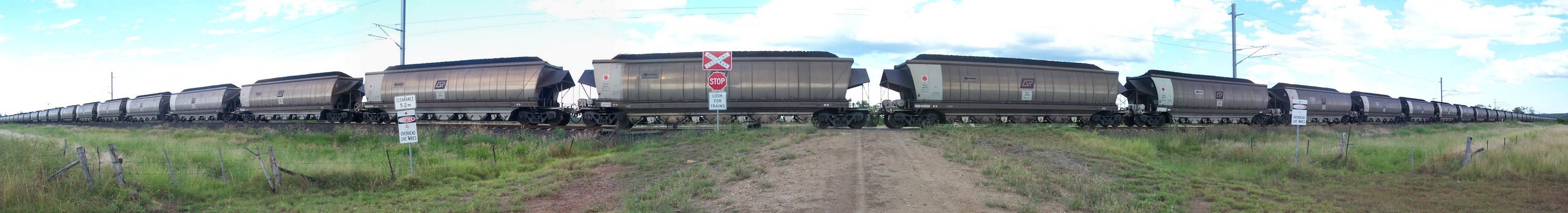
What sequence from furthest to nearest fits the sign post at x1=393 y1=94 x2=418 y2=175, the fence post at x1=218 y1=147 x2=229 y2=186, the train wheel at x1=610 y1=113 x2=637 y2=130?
the train wheel at x1=610 y1=113 x2=637 y2=130 → the sign post at x1=393 y1=94 x2=418 y2=175 → the fence post at x1=218 y1=147 x2=229 y2=186

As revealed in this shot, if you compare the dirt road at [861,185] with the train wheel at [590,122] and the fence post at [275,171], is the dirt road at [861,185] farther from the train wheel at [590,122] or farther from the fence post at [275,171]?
the train wheel at [590,122]

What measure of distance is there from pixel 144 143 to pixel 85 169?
45.8ft

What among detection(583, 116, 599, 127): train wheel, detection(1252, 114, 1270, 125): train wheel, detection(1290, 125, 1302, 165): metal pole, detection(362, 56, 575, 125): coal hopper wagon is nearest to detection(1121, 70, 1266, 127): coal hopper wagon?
detection(1252, 114, 1270, 125): train wheel

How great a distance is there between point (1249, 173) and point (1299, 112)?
259 centimetres

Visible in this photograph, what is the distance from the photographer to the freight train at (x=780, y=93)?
72.1 ft

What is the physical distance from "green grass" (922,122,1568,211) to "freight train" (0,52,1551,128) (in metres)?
4.21

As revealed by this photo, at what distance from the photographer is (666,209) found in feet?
25.4

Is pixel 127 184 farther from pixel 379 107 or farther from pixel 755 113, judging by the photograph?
pixel 379 107

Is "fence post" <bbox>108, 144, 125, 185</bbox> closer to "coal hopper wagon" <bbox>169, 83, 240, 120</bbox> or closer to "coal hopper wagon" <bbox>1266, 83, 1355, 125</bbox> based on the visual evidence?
"coal hopper wagon" <bbox>169, 83, 240, 120</bbox>

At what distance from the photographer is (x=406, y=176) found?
11.2m

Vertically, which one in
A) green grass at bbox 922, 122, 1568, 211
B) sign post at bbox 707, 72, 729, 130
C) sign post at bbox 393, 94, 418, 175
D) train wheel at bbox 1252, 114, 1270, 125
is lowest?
green grass at bbox 922, 122, 1568, 211

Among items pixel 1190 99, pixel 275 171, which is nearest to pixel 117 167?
pixel 275 171

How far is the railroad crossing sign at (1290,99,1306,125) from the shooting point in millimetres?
13523

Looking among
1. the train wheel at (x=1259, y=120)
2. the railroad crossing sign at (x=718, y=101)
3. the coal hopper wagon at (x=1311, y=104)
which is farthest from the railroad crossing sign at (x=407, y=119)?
the train wheel at (x=1259, y=120)
